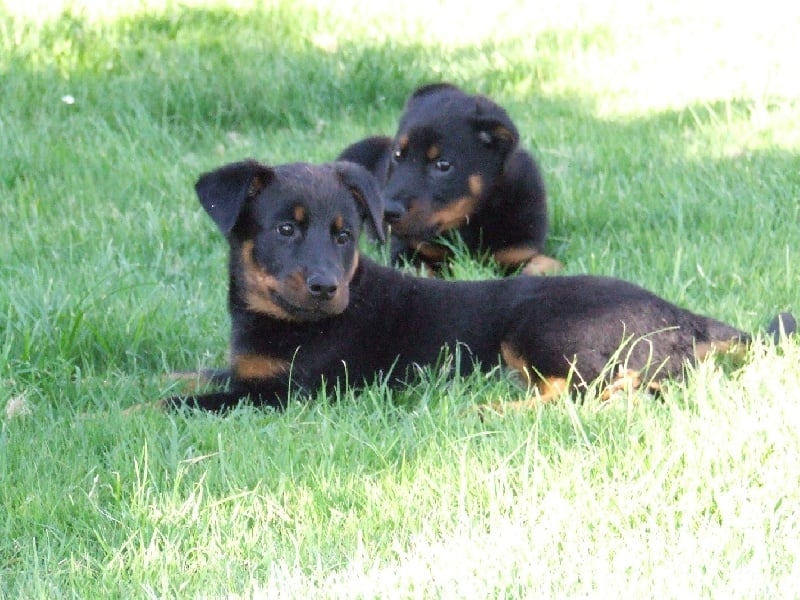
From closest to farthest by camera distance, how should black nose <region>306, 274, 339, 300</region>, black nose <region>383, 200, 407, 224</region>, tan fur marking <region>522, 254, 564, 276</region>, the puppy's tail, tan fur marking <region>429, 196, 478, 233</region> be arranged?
black nose <region>306, 274, 339, 300</region> → the puppy's tail → tan fur marking <region>522, 254, 564, 276</region> → black nose <region>383, 200, 407, 224</region> → tan fur marking <region>429, 196, 478, 233</region>

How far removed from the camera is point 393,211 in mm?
4824

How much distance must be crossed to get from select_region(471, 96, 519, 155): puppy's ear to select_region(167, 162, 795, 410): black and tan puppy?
1321 mm

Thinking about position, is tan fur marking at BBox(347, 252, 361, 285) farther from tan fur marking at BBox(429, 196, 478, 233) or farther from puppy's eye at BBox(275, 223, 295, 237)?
tan fur marking at BBox(429, 196, 478, 233)

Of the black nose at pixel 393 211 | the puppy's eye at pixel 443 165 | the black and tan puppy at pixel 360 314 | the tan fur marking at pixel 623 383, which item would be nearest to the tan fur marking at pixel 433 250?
the black nose at pixel 393 211

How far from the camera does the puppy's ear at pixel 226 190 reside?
3.51 m

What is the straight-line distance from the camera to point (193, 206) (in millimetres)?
5309

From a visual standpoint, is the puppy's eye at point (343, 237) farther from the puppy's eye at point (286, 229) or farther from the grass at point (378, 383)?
the grass at point (378, 383)

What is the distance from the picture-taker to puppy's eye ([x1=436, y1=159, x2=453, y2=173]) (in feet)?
16.3

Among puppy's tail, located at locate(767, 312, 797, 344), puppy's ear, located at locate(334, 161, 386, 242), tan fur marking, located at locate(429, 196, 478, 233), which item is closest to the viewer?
puppy's tail, located at locate(767, 312, 797, 344)

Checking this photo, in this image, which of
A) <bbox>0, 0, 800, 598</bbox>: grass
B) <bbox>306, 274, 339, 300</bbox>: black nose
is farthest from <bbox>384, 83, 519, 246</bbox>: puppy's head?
<bbox>306, 274, 339, 300</bbox>: black nose

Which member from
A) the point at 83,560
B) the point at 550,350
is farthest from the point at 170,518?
the point at 550,350

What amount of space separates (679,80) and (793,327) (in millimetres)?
3507

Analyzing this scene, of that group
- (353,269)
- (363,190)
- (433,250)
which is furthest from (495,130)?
(353,269)

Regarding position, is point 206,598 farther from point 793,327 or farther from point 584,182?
point 584,182
